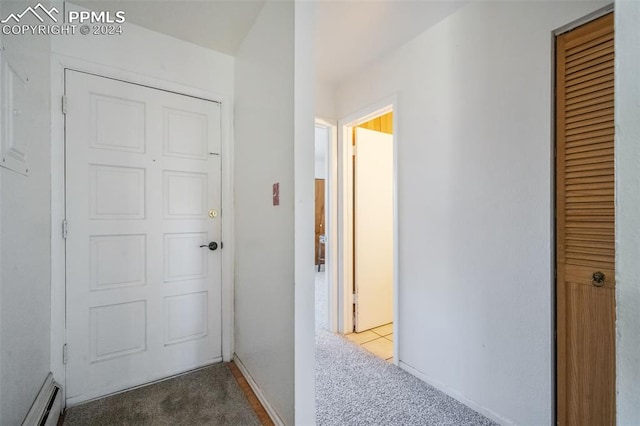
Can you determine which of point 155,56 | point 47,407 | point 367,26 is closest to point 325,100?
point 367,26

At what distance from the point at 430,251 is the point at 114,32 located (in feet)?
8.15

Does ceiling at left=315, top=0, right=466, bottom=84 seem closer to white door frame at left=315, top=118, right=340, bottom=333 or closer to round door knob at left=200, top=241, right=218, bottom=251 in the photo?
white door frame at left=315, top=118, right=340, bottom=333

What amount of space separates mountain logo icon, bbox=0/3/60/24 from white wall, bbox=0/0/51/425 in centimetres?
3

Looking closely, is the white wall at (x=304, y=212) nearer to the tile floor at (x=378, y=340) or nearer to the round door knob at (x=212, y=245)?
the round door knob at (x=212, y=245)

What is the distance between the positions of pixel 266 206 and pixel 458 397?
1639mm

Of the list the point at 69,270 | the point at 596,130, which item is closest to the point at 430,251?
the point at 596,130

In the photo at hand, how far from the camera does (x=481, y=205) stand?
5.38 feet

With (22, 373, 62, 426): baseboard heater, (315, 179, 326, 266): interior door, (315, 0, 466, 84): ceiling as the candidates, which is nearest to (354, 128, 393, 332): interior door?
(315, 0, 466, 84): ceiling

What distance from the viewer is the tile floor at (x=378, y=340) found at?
240cm

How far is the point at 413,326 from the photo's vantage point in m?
2.08

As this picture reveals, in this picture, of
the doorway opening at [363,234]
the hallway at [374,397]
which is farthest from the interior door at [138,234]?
the doorway opening at [363,234]

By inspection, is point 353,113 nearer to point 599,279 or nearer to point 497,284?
point 497,284

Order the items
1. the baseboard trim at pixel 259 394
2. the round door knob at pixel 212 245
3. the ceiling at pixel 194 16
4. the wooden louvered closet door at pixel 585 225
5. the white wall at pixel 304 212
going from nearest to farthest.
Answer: the wooden louvered closet door at pixel 585 225
the white wall at pixel 304 212
the baseboard trim at pixel 259 394
the ceiling at pixel 194 16
the round door knob at pixel 212 245

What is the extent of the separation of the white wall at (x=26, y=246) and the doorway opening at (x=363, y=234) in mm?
2083
